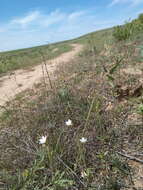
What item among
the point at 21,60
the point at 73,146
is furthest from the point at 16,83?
the point at 21,60

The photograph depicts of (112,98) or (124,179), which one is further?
(112,98)

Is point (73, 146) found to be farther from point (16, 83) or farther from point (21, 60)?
point (21, 60)

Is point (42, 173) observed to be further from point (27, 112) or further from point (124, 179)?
point (27, 112)

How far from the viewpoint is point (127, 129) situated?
1.71 m

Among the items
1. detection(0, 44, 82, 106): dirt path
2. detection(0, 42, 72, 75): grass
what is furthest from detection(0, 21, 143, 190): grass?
detection(0, 44, 82, 106): dirt path

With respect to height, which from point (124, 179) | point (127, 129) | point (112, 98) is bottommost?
point (124, 179)

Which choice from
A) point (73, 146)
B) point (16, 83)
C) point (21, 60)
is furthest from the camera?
point (21, 60)

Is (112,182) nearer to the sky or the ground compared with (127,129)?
nearer to the ground

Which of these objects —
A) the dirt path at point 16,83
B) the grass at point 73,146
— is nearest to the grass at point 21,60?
the dirt path at point 16,83

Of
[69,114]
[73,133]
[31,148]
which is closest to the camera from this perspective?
[31,148]

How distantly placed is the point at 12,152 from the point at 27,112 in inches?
27.7

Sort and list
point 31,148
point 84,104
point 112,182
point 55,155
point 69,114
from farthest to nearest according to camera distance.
A: 1. point 84,104
2. point 69,114
3. point 31,148
4. point 55,155
5. point 112,182

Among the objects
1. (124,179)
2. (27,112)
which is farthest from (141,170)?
(27,112)

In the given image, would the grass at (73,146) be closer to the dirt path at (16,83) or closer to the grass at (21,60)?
the grass at (21,60)
